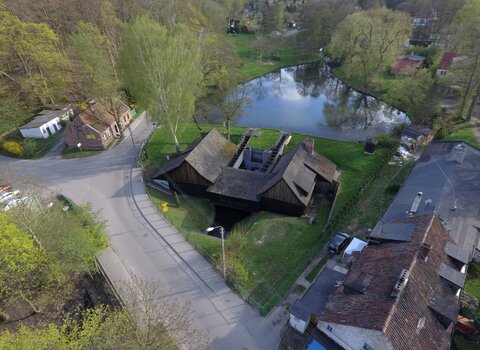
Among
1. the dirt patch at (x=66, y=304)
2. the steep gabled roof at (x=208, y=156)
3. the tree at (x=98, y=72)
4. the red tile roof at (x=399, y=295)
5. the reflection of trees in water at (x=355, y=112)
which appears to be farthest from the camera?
the reflection of trees in water at (x=355, y=112)

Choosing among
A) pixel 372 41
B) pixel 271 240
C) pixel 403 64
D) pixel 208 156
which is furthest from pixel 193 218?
pixel 403 64

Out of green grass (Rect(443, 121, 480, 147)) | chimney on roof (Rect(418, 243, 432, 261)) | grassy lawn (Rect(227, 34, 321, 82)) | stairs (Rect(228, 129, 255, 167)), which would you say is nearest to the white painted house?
stairs (Rect(228, 129, 255, 167))

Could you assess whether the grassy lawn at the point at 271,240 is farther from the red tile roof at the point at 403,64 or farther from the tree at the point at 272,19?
the tree at the point at 272,19

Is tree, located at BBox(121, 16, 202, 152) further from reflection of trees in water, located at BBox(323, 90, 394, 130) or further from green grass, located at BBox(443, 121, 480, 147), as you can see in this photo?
green grass, located at BBox(443, 121, 480, 147)

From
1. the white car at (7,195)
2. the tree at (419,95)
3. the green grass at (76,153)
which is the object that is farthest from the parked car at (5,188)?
the tree at (419,95)

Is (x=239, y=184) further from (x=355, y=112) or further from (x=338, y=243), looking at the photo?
(x=355, y=112)

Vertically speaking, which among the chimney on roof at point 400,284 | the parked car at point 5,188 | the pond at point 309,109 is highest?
the chimney on roof at point 400,284
